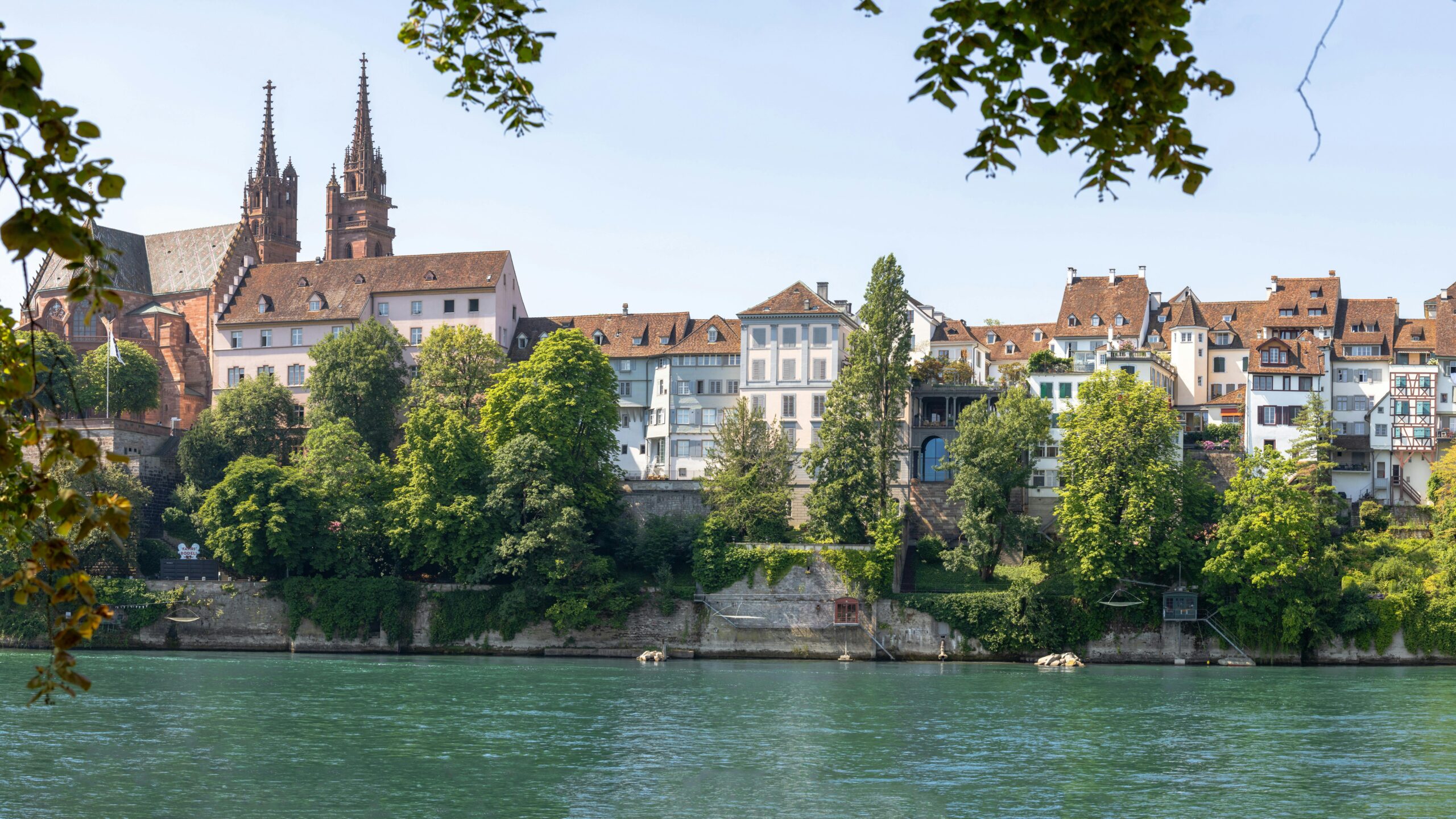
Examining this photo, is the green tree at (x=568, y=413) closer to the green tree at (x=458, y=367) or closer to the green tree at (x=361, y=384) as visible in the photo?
the green tree at (x=458, y=367)

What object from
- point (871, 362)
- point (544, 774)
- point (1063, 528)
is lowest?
point (544, 774)

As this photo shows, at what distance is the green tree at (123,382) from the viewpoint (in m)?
95.1

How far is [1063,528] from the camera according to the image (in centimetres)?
7419

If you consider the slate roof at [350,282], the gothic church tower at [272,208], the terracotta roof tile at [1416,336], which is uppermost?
the gothic church tower at [272,208]

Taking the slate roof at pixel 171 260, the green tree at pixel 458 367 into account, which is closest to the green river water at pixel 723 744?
the green tree at pixel 458 367

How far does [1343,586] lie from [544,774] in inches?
1819

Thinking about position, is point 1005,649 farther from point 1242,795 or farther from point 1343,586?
point 1242,795

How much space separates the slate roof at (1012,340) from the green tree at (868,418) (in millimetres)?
27132

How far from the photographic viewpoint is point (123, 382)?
95188mm

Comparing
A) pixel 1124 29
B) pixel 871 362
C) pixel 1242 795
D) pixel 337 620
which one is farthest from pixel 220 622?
pixel 1124 29

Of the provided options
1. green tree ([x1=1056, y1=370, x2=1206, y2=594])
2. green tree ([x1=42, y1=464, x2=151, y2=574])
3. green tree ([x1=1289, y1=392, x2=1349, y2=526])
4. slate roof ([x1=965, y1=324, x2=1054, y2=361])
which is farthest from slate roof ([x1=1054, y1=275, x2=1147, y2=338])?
green tree ([x1=42, y1=464, x2=151, y2=574])

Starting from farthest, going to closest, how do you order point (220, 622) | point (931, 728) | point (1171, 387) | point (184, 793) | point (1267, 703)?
point (1171, 387)
point (220, 622)
point (1267, 703)
point (931, 728)
point (184, 793)

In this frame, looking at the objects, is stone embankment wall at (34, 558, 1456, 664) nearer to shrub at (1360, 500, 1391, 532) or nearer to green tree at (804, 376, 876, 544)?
green tree at (804, 376, 876, 544)

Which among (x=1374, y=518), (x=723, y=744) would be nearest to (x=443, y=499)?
(x=723, y=744)
